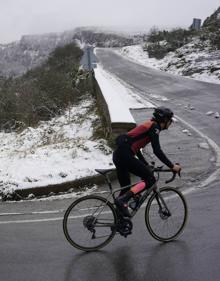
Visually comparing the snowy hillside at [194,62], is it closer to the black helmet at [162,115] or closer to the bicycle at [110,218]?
the bicycle at [110,218]

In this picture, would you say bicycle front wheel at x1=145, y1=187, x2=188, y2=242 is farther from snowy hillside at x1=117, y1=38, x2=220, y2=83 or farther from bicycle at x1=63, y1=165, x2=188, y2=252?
snowy hillside at x1=117, y1=38, x2=220, y2=83

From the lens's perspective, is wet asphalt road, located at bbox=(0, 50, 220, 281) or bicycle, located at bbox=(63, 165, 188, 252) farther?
bicycle, located at bbox=(63, 165, 188, 252)

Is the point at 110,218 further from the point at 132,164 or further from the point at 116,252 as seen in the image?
the point at 132,164

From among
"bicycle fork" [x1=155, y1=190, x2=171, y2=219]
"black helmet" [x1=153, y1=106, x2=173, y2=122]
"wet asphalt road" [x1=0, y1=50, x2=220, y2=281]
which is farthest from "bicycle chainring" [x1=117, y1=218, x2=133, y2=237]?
"black helmet" [x1=153, y1=106, x2=173, y2=122]

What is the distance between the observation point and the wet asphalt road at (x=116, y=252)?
16.6 ft

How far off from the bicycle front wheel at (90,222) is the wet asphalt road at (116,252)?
0.13 meters

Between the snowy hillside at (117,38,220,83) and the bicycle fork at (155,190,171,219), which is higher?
the bicycle fork at (155,190,171,219)

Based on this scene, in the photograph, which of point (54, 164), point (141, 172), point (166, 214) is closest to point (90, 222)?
point (141, 172)

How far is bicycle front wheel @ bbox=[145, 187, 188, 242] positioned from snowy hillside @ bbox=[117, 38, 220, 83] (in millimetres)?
20590

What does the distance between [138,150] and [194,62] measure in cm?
2802

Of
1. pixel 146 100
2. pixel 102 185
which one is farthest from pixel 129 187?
pixel 146 100

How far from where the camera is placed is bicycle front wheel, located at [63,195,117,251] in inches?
228

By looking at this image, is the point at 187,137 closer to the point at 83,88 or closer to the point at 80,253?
the point at 80,253

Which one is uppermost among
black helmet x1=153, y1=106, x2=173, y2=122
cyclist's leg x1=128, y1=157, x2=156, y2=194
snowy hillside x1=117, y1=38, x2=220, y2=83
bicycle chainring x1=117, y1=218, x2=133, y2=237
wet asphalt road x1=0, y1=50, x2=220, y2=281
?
black helmet x1=153, y1=106, x2=173, y2=122
